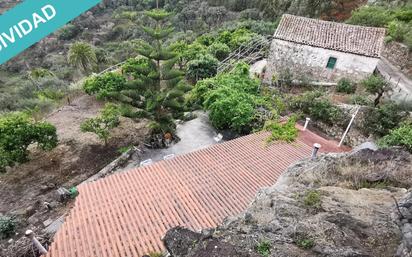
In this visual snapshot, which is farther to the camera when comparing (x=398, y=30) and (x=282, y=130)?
(x=398, y=30)

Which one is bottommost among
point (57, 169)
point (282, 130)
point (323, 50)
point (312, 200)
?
point (57, 169)

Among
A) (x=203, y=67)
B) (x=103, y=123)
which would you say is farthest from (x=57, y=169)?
(x=203, y=67)

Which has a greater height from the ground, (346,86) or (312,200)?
(312,200)

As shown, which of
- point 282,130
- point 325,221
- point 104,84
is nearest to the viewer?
point 325,221

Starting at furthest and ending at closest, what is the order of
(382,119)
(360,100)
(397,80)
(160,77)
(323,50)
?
1. (397,80)
2. (323,50)
3. (160,77)
4. (360,100)
5. (382,119)

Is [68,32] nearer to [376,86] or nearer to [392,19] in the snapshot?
[392,19]

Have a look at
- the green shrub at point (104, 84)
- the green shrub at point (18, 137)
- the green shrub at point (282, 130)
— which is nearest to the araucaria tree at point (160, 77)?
the green shrub at point (282, 130)

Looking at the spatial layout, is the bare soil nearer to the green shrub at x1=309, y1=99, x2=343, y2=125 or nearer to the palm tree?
the green shrub at x1=309, y1=99, x2=343, y2=125

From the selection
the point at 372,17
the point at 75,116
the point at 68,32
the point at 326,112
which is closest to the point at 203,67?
the point at 75,116
